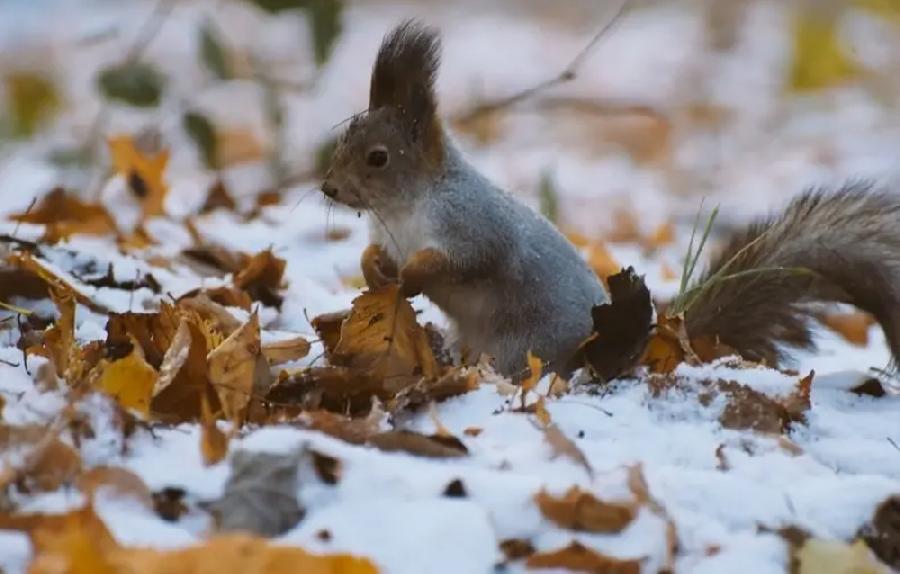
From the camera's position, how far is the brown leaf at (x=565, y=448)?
1.72 m

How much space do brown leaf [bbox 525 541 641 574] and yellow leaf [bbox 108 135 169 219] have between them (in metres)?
2.36

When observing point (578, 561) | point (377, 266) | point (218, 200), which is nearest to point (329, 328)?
point (377, 266)

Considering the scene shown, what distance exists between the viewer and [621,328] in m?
2.24

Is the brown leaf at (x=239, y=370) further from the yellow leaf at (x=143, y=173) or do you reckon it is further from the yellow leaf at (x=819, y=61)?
the yellow leaf at (x=819, y=61)

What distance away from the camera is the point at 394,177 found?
266 cm

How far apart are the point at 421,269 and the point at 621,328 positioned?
38cm

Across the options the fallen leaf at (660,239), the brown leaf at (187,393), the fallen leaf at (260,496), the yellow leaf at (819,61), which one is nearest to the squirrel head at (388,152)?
the brown leaf at (187,393)

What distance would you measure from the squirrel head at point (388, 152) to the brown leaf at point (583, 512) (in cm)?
112

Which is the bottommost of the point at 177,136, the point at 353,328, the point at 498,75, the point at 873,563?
the point at 873,563

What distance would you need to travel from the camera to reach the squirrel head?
2.62 m

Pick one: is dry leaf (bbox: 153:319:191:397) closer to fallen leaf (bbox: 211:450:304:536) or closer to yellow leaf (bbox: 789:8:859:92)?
fallen leaf (bbox: 211:450:304:536)

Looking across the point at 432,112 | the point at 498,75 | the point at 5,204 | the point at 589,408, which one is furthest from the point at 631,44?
the point at 589,408

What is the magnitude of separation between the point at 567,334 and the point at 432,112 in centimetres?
46

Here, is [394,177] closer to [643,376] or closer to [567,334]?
[567,334]
